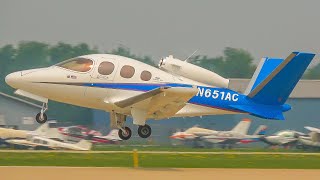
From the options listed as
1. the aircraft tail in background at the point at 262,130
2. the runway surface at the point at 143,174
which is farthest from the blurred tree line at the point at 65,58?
the runway surface at the point at 143,174

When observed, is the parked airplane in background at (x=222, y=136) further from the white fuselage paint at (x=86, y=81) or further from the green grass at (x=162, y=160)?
the white fuselage paint at (x=86, y=81)

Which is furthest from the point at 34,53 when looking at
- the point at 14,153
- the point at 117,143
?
the point at 14,153

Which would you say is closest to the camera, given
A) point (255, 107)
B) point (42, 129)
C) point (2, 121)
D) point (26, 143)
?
point (255, 107)

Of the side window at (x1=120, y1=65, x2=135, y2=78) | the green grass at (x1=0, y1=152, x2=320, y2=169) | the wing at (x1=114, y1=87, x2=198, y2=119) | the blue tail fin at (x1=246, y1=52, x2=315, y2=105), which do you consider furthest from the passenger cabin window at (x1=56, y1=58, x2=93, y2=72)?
the green grass at (x1=0, y1=152, x2=320, y2=169)

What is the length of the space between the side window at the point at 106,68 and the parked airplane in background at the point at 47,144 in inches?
1090

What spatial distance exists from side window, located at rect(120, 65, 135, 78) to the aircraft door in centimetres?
33

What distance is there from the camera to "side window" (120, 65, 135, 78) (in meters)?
42.3

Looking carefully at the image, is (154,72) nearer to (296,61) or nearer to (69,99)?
(69,99)

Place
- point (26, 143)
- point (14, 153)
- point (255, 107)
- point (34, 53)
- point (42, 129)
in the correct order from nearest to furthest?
point (255, 107)
point (14, 153)
point (26, 143)
point (42, 129)
point (34, 53)

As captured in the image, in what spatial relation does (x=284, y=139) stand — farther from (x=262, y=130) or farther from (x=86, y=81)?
(x=86, y=81)

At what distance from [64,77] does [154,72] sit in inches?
166

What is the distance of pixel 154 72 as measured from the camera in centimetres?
4284

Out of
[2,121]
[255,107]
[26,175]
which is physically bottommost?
[26,175]

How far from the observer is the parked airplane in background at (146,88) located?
4234 cm
